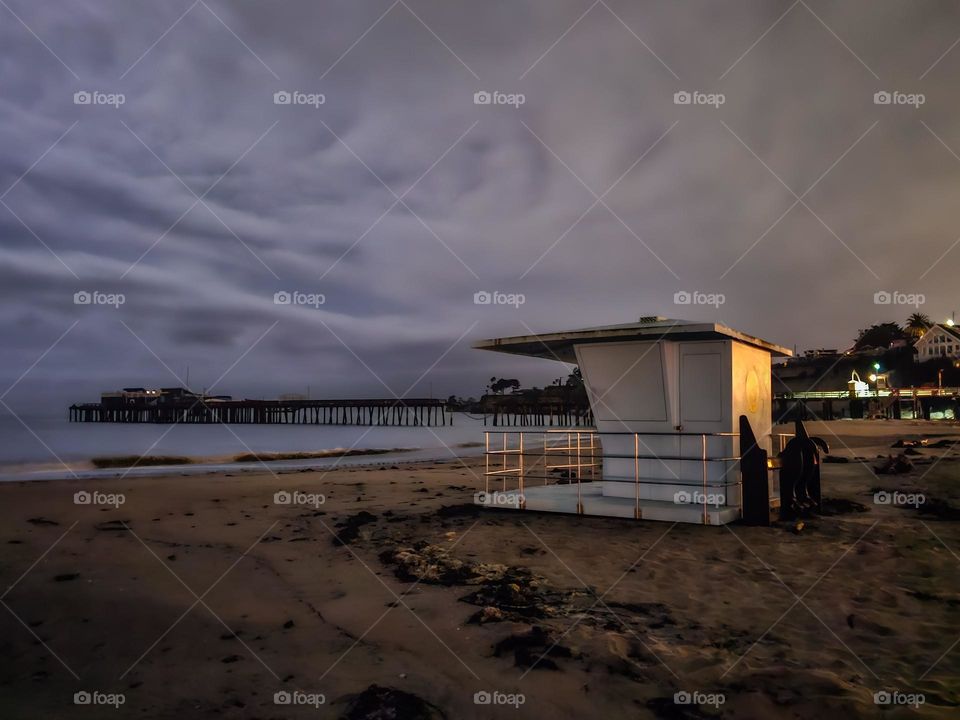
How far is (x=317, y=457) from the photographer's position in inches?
1459

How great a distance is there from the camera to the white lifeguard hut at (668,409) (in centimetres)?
1017

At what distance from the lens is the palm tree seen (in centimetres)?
9619

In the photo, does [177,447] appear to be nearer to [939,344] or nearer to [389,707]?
[389,707]

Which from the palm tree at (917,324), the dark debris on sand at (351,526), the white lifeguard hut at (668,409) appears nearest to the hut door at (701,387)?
the white lifeguard hut at (668,409)

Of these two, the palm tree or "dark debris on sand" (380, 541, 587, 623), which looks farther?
the palm tree

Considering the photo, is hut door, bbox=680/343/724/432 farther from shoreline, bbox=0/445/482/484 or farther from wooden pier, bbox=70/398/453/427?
wooden pier, bbox=70/398/453/427

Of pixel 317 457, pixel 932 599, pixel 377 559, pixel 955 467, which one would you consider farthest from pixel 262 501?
pixel 317 457

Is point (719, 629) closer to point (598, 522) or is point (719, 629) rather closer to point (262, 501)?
point (598, 522)

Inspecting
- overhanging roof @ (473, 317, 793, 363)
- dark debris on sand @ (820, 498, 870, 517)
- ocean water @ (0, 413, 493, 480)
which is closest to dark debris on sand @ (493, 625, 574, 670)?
overhanging roof @ (473, 317, 793, 363)

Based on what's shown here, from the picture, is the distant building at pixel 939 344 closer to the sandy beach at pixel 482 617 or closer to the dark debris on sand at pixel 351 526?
the sandy beach at pixel 482 617

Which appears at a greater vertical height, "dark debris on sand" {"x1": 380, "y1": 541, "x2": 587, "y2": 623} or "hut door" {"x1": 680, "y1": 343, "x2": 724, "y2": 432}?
"hut door" {"x1": 680, "y1": 343, "x2": 724, "y2": 432}

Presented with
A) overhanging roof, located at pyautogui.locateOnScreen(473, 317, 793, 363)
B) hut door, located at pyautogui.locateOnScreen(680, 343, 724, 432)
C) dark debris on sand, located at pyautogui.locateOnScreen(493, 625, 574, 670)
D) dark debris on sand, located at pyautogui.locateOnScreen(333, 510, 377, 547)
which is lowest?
dark debris on sand, located at pyautogui.locateOnScreen(493, 625, 574, 670)

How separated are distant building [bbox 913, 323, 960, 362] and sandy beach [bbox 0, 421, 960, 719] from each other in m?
77.7

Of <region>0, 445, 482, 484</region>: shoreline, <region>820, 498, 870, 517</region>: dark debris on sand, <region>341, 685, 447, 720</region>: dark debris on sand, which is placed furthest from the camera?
<region>0, 445, 482, 484</region>: shoreline
